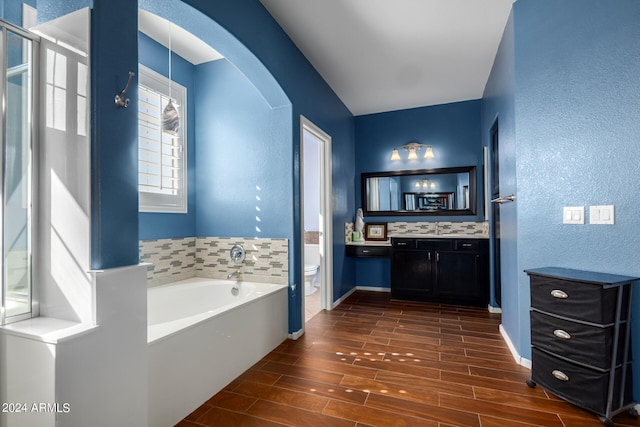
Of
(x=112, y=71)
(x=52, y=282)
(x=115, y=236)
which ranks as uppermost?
(x=112, y=71)

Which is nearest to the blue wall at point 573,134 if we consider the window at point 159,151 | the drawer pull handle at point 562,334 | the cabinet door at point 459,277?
the drawer pull handle at point 562,334

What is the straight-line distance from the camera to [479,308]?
12.7 ft

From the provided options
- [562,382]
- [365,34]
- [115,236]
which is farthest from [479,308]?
[115,236]

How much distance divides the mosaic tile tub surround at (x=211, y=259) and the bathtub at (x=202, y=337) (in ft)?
0.33

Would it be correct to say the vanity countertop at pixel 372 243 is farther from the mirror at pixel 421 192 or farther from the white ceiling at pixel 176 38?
the white ceiling at pixel 176 38

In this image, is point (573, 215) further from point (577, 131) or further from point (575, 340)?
point (575, 340)

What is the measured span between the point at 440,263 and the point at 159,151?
3461mm

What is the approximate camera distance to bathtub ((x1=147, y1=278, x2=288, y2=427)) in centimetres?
165

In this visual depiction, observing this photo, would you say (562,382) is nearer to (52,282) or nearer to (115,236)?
(115,236)

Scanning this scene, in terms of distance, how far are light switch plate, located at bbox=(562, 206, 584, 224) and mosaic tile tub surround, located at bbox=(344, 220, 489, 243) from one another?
2173mm

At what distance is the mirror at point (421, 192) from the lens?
14.8 feet

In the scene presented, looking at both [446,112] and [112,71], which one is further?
[446,112]

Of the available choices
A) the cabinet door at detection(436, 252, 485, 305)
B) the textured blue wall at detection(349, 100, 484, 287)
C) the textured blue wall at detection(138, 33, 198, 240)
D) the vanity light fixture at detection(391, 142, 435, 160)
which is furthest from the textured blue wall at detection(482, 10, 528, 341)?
the textured blue wall at detection(138, 33, 198, 240)

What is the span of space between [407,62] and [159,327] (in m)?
3.36
